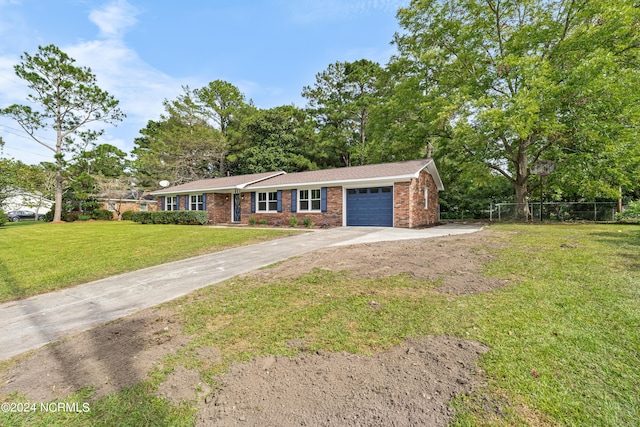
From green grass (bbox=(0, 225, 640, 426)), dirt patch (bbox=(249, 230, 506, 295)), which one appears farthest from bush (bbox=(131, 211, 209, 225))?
green grass (bbox=(0, 225, 640, 426))

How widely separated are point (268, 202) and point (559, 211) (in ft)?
64.3

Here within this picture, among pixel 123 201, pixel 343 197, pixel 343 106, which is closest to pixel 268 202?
pixel 343 197

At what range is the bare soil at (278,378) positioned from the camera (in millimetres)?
2045

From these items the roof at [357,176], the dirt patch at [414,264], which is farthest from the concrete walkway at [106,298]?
the roof at [357,176]

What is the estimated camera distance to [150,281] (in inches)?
239

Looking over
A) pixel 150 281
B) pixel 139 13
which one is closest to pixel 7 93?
pixel 139 13

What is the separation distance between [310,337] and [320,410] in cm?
103

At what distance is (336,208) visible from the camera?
52.6 feet

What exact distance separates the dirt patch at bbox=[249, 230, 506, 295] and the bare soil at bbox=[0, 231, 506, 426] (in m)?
2.02

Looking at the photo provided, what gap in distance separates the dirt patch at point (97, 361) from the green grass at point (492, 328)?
8.0 inches

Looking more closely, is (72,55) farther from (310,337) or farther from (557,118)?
(557,118)

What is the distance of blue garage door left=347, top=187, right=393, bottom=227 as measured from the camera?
1472 centimetres

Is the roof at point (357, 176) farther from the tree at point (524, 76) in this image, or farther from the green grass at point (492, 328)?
the green grass at point (492, 328)

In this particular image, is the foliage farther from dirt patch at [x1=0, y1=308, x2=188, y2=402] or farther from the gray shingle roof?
dirt patch at [x1=0, y1=308, x2=188, y2=402]
